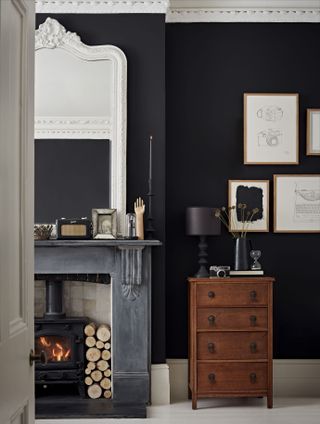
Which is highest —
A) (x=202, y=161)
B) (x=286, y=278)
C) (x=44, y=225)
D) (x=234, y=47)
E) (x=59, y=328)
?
(x=234, y=47)

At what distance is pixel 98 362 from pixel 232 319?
1072mm

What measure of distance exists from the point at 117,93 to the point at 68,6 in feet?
2.51

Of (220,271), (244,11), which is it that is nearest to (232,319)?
(220,271)

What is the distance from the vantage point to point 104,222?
5016 mm

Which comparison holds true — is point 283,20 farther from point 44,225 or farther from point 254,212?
point 44,225

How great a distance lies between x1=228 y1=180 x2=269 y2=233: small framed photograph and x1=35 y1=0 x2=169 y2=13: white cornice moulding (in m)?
1.50

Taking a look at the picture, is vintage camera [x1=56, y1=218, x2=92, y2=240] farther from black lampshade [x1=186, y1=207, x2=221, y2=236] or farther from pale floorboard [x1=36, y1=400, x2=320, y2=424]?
pale floorboard [x1=36, y1=400, x2=320, y2=424]

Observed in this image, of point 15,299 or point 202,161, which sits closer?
point 15,299

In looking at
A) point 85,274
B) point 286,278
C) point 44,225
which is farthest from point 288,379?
point 44,225

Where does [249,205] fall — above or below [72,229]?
above

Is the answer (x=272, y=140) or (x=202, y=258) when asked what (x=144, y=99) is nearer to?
(x=272, y=140)

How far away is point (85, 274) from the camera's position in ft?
16.5

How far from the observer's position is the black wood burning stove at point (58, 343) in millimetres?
5062

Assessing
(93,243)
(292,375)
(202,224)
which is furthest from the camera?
(292,375)
